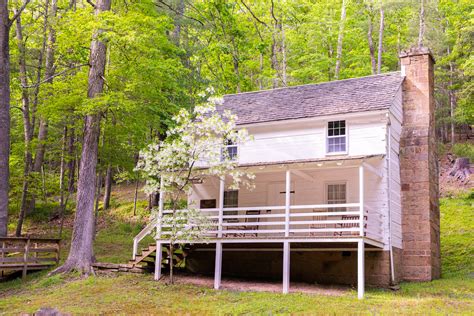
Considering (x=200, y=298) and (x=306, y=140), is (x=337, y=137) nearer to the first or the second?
(x=306, y=140)

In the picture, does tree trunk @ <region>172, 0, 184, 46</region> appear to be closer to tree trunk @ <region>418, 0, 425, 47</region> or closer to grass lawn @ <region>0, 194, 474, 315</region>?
grass lawn @ <region>0, 194, 474, 315</region>

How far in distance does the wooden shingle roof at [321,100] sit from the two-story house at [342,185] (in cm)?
5

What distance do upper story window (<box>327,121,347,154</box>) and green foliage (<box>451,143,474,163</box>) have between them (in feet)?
60.0

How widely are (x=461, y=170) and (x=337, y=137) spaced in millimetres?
15748

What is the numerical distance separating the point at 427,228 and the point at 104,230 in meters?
17.2

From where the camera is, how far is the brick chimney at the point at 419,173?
63.0ft

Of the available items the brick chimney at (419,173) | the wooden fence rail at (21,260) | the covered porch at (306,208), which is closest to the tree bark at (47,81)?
the wooden fence rail at (21,260)

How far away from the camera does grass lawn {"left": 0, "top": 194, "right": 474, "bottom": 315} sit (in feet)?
44.4

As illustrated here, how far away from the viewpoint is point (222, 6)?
11070 mm

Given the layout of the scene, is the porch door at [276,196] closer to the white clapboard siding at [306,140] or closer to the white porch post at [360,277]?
the white clapboard siding at [306,140]

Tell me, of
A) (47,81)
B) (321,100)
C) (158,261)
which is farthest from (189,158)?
(47,81)

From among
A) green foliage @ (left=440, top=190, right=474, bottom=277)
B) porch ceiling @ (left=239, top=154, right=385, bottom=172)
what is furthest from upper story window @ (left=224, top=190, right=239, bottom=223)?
green foliage @ (left=440, top=190, right=474, bottom=277)

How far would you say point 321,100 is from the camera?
68.2 feet

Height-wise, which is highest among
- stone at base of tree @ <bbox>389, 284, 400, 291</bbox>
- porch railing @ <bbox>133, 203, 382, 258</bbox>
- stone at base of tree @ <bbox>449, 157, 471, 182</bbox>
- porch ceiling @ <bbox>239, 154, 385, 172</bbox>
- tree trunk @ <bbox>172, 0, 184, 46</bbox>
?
tree trunk @ <bbox>172, 0, 184, 46</bbox>
